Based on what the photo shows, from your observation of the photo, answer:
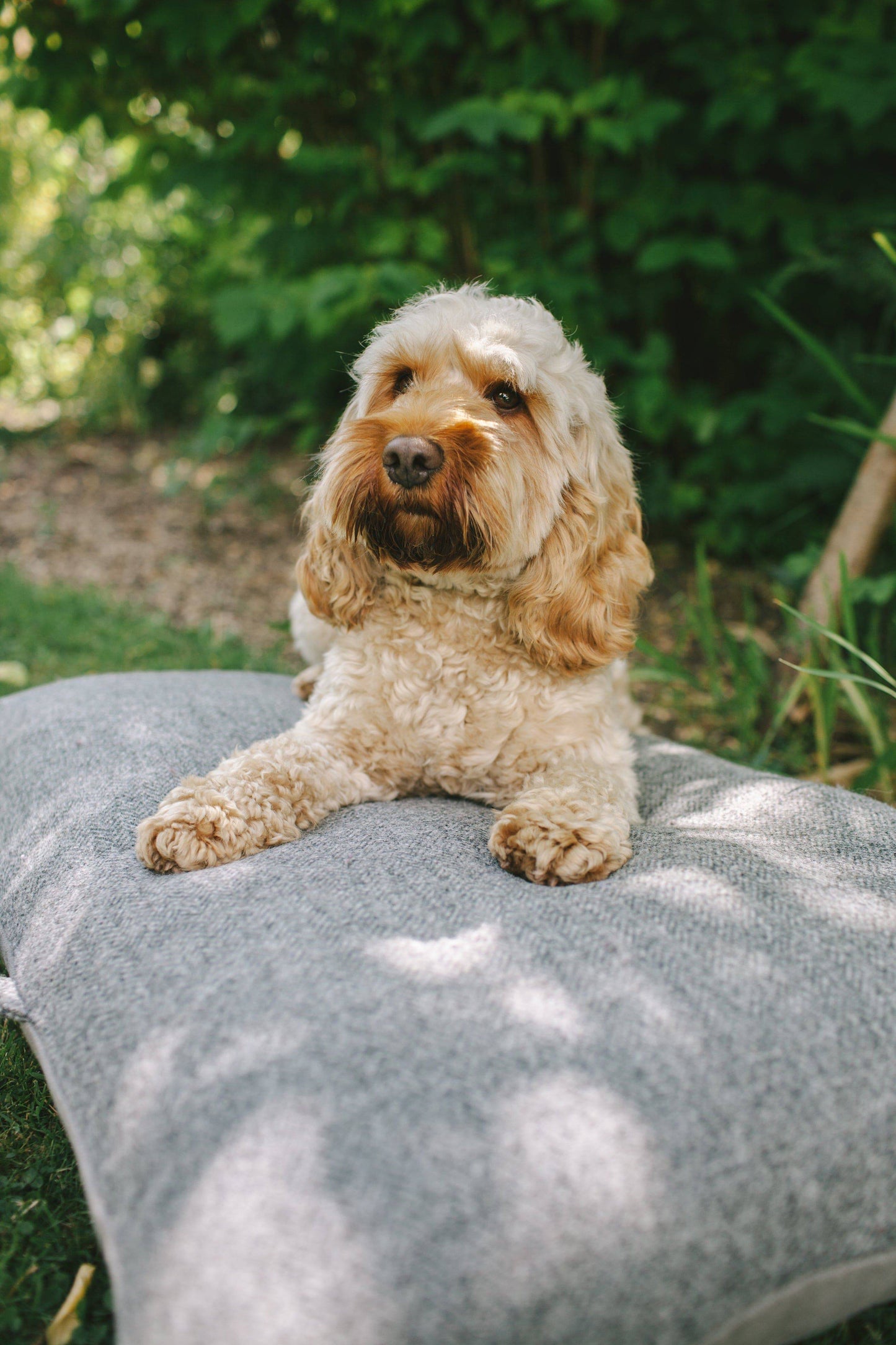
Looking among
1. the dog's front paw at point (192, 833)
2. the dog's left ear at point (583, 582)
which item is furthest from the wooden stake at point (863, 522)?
the dog's front paw at point (192, 833)

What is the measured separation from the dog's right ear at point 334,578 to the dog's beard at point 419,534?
125mm

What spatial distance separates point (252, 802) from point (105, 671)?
7.86 feet

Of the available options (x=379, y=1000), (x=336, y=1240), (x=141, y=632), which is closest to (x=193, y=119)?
(x=141, y=632)

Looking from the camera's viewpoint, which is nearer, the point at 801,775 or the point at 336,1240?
the point at 336,1240

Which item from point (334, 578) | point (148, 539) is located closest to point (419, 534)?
point (334, 578)

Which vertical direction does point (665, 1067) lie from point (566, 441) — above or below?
below

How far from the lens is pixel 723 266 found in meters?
4.35

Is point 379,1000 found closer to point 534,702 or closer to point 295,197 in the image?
point 534,702

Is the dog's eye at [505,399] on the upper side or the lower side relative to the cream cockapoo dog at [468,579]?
upper

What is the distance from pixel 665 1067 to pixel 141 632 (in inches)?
152

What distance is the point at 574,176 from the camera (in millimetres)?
4953

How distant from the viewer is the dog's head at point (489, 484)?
83.4 inches

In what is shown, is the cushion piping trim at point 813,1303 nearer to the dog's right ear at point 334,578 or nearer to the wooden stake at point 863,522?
the dog's right ear at point 334,578

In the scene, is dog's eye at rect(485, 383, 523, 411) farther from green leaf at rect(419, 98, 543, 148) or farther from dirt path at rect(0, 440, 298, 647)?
dirt path at rect(0, 440, 298, 647)
